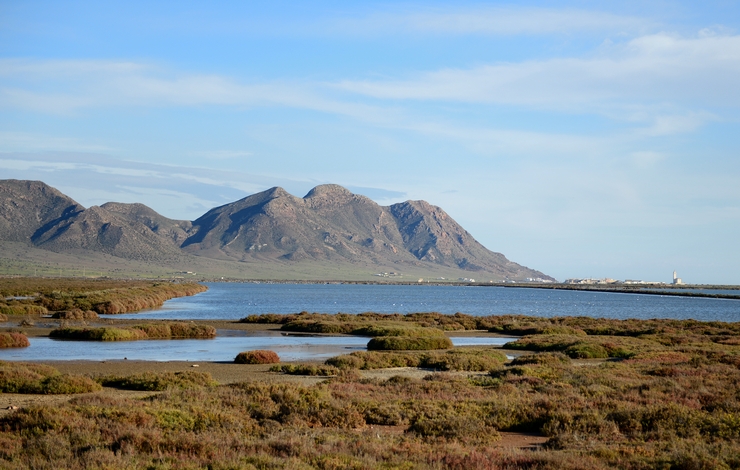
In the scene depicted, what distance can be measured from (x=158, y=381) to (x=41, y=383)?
9.90ft

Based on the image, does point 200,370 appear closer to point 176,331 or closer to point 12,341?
point 12,341

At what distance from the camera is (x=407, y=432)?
14.2 meters

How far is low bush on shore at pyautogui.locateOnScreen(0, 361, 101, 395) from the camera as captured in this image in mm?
19656

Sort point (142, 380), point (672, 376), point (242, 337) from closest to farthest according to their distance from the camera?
1. point (142, 380)
2. point (672, 376)
3. point (242, 337)

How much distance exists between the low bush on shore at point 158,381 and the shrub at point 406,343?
1660cm

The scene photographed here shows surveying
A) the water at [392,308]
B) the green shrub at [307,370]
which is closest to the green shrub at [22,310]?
the water at [392,308]

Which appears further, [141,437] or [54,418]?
[54,418]

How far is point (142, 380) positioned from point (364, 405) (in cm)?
766

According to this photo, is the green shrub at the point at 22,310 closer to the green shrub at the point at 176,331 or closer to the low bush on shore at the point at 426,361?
the green shrub at the point at 176,331

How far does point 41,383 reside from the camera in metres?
20.0

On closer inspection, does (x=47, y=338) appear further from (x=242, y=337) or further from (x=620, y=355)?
(x=620, y=355)

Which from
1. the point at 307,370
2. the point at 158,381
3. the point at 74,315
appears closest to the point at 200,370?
the point at 307,370

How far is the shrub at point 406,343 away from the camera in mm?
37781

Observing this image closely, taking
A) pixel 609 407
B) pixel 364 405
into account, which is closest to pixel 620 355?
pixel 609 407
